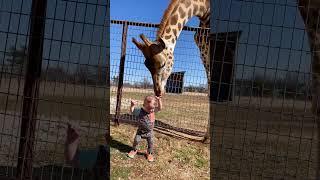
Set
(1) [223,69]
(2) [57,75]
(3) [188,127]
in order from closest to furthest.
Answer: (2) [57,75] < (1) [223,69] < (3) [188,127]

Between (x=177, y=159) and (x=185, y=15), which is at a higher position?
(x=185, y=15)

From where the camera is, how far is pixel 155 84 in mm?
5250

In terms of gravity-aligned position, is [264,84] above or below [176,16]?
below

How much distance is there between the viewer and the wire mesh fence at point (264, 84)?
390 centimetres

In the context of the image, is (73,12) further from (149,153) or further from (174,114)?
(174,114)

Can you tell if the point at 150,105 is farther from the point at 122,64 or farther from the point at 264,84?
the point at 122,64

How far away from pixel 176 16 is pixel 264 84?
1756mm

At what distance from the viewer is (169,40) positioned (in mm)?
5566

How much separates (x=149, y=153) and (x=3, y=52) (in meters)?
1.77

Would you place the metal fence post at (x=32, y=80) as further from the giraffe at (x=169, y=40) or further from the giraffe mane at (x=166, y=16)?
the giraffe mane at (x=166, y=16)

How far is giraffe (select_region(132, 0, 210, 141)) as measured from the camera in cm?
520

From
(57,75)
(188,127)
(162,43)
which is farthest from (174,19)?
(57,75)

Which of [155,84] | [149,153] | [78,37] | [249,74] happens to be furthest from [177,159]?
[78,37]

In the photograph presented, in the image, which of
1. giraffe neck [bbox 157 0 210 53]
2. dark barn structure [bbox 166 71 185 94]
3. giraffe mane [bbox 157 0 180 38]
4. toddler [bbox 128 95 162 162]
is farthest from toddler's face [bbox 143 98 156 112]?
dark barn structure [bbox 166 71 185 94]
